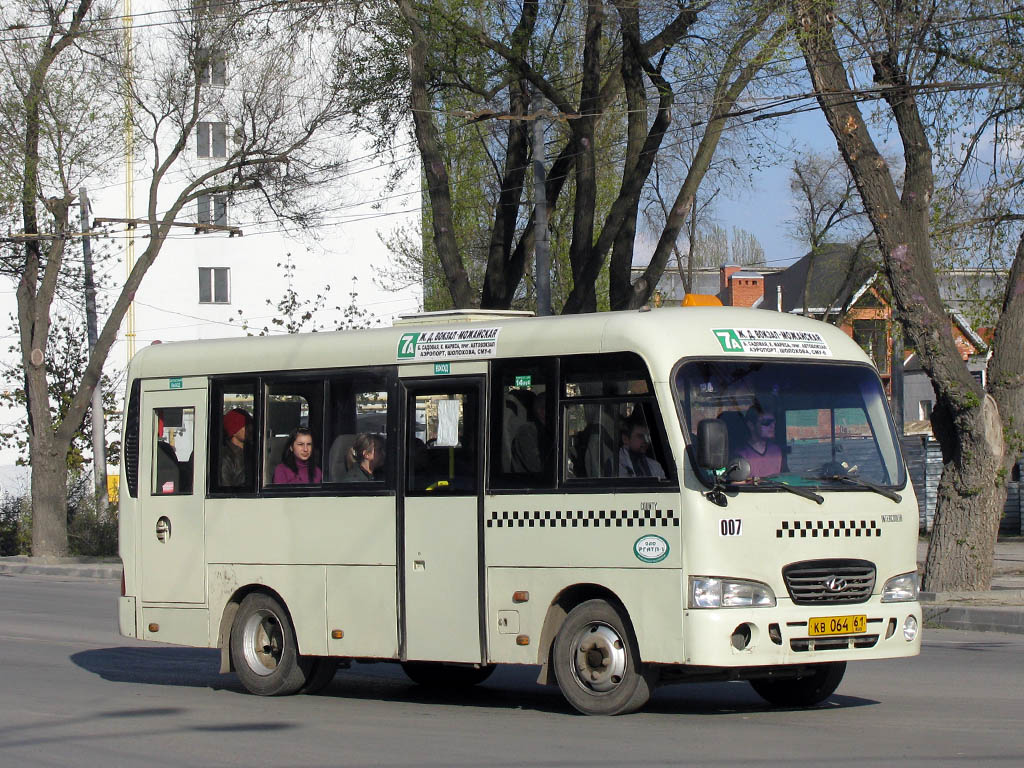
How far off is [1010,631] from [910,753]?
27.1 ft

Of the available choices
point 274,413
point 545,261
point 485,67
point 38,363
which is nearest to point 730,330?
point 274,413

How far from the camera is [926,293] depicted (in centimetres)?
1703

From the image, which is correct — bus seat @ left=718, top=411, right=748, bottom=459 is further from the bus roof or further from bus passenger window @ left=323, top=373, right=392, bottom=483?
bus passenger window @ left=323, top=373, right=392, bottom=483

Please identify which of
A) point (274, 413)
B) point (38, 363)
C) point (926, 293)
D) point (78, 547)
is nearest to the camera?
point (274, 413)

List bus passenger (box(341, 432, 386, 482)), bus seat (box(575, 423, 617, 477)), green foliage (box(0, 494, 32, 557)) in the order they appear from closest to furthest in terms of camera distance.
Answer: bus seat (box(575, 423, 617, 477))
bus passenger (box(341, 432, 386, 482))
green foliage (box(0, 494, 32, 557))

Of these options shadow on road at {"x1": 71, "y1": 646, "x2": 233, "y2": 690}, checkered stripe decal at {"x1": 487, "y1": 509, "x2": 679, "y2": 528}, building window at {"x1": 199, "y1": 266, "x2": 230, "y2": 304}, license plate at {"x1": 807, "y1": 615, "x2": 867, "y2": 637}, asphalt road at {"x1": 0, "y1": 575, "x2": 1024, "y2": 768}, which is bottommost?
shadow on road at {"x1": 71, "y1": 646, "x2": 233, "y2": 690}

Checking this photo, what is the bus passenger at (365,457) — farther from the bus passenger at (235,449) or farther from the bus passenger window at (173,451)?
the bus passenger window at (173,451)

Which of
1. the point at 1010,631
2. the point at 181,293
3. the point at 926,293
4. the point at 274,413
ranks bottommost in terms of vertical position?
the point at 1010,631

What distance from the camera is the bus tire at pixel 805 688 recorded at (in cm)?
983

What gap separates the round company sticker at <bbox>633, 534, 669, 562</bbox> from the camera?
8938 millimetres

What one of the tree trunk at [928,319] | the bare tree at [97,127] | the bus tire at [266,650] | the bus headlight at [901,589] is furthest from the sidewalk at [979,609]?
the bare tree at [97,127]

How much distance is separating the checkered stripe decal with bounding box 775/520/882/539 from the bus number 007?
269mm

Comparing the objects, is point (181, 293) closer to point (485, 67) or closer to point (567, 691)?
point (485, 67)

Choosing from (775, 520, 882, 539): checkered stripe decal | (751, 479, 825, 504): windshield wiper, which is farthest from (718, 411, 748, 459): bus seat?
(775, 520, 882, 539): checkered stripe decal
